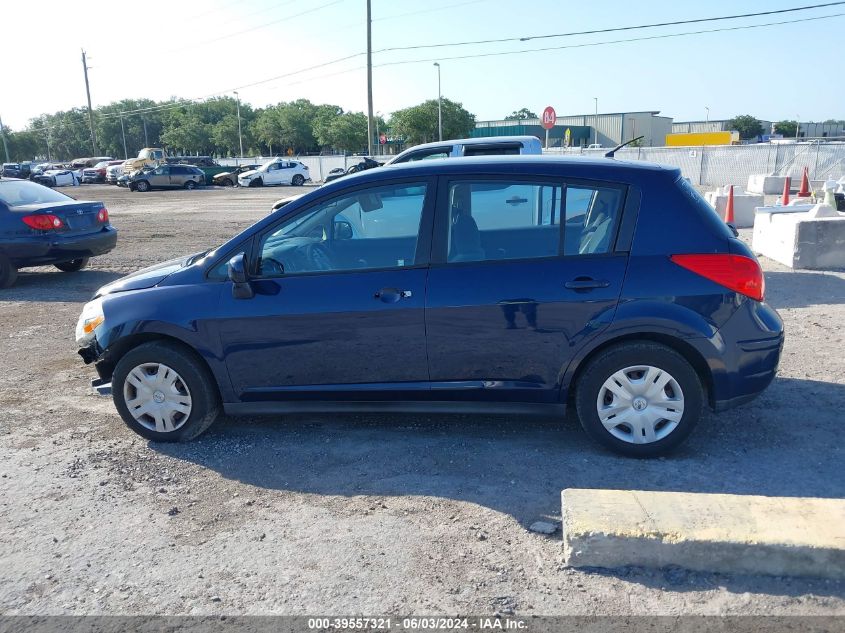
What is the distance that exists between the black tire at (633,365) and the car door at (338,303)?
3.32ft

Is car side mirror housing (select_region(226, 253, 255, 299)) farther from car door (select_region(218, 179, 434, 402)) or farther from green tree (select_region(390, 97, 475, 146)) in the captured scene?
green tree (select_region(390, 97, 475, 146))

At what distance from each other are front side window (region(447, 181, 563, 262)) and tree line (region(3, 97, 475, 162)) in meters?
68.3

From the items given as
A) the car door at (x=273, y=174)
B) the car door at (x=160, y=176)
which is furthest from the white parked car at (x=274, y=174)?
the car door at (x=160, y=176)

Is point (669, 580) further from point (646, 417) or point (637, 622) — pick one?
point (646, 417)

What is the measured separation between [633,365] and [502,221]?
1217 millimetres

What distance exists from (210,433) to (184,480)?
71 cm

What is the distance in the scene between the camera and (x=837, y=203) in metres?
13.1

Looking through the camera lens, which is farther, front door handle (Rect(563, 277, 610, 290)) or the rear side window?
the rear side window

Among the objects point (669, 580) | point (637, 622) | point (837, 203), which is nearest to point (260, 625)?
point (637, 622)

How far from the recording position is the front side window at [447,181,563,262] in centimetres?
440

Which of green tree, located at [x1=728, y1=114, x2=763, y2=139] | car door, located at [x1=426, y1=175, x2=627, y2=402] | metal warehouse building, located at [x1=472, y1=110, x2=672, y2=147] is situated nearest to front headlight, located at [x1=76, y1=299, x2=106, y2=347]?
car door, located at [x1=426, y1=175, x2=627, y2=402]

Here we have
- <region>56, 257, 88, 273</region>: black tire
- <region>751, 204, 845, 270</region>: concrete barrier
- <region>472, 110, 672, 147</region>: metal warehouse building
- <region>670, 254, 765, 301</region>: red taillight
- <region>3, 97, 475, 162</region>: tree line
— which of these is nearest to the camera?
<region>670, 254, 765, 301</region>: red taillight

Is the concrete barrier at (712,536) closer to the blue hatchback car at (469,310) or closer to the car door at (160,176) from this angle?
the blue hatchback car at (469,310)

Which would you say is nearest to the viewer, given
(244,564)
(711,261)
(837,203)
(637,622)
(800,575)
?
(637,622)
